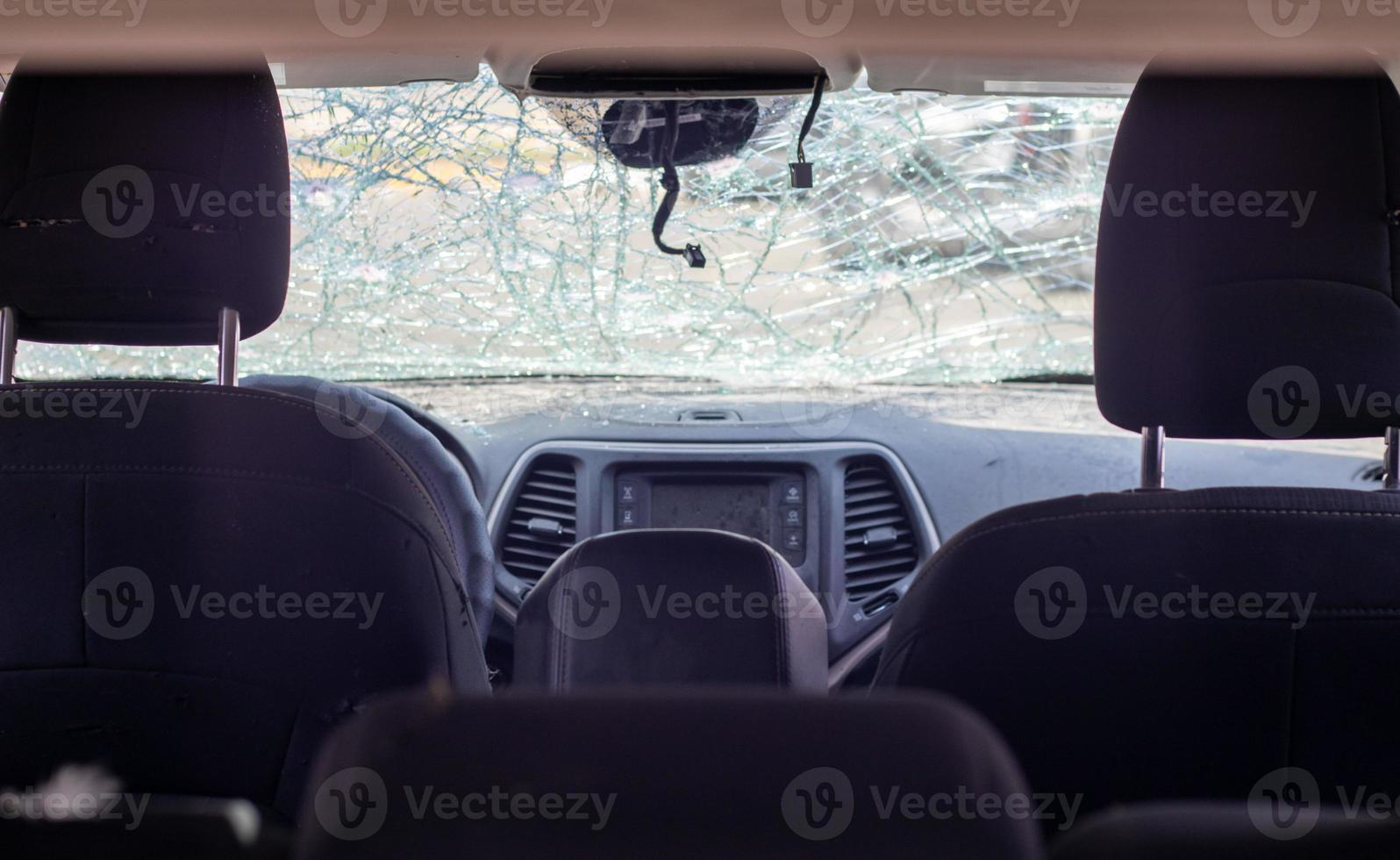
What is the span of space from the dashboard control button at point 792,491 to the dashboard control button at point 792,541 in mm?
78

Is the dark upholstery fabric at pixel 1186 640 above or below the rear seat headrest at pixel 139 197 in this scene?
below

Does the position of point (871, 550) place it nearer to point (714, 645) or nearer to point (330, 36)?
point (714, 645)

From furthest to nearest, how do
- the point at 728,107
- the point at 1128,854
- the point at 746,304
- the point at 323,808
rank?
1. the point at 746,304
2. the point at 728,107
3. the point at 1128,854
4. the point at 323,808

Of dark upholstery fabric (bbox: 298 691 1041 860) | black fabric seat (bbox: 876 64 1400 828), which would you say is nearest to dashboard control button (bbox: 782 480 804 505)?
Answer: black fabric seat (bbox: 876 64 1400 828)

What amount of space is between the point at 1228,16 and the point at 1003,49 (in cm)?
43

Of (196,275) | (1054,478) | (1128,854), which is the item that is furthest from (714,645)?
(1054,478)

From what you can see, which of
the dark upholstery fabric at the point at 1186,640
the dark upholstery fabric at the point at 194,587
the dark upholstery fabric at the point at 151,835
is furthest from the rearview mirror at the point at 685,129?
the dark upholstery fabric at the point at 151,835

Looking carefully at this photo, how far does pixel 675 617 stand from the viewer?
2.12m

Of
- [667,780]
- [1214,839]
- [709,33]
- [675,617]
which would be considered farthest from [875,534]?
[667,780]

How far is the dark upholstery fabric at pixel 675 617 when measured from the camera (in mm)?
2072

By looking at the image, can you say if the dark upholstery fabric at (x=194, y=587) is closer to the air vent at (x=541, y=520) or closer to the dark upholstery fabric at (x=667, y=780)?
the dark upholstery fabric at (x=667, y=780)

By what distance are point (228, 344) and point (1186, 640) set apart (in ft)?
4.80

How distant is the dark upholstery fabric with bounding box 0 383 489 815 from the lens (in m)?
1.43

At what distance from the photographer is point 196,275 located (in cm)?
194
